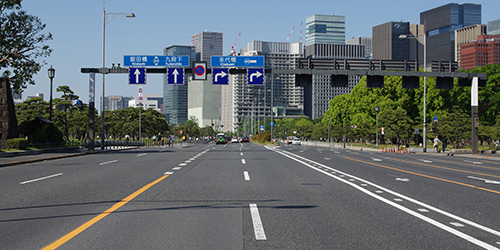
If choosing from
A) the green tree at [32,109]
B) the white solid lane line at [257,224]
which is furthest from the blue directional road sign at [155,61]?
the green tree at [32,109]

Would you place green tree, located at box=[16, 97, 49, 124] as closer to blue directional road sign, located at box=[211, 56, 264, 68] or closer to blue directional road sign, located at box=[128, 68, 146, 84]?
blue directional road sign, located at box=[128, 68, 146, 84]

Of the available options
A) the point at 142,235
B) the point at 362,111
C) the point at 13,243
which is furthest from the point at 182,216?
the point at 362,111

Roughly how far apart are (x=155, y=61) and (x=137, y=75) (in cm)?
204

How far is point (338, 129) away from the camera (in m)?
101

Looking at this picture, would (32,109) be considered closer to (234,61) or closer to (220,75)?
(220,75)

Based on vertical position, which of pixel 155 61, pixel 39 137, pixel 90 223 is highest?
pixel 155 61

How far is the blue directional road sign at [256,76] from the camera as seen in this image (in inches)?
1485

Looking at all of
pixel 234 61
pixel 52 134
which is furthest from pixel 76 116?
pixel 234 61

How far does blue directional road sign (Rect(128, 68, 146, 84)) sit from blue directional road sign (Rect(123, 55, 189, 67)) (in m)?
0.58

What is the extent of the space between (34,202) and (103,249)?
4.90m

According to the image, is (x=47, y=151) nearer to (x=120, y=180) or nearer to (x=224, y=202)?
(x=120, y=180)

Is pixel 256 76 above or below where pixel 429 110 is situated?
above

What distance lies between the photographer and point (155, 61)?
37.6m

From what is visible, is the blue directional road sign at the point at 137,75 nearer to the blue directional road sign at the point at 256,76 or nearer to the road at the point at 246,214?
the blue directional road sign at the point at 256,76
